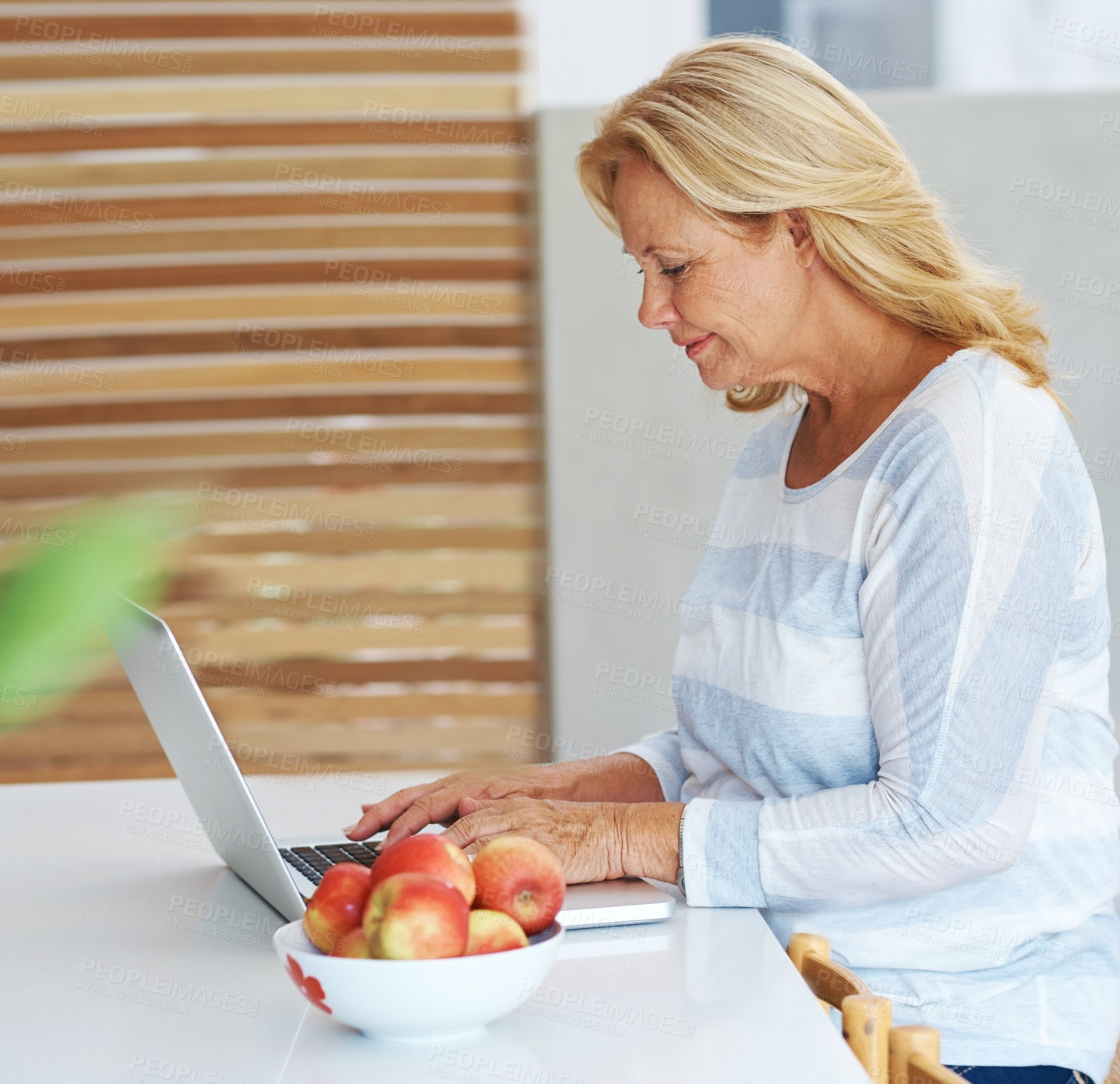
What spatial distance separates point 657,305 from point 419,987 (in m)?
0.94

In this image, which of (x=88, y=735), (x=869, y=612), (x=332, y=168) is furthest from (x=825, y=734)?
(x=88, y=735)

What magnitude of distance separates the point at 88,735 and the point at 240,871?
2.39m

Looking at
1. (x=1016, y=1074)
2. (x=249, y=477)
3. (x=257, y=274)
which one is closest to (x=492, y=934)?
(x=1016, y=1074)

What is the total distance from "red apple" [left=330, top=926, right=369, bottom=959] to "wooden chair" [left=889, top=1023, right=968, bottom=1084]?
0.39 meters

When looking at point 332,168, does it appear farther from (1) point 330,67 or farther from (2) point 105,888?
(2) point 105,888

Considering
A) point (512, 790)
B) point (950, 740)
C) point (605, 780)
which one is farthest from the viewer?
point (605, 780)

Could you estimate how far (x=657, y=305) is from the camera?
5.21ft

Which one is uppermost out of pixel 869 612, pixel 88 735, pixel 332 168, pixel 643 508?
pixel 332 168

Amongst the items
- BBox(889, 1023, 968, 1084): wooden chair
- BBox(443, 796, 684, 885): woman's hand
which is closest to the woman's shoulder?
BBox(443, 796, 684, 885): woman's hand

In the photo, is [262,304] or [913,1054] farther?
[262,304]

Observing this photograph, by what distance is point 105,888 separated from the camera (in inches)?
55.9

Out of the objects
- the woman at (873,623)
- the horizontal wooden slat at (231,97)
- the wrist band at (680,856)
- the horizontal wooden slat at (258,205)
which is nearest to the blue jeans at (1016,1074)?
the woman at (873,623)

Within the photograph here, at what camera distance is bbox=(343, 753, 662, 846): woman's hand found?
4.76 ft

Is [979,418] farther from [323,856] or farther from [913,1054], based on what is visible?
[323,856]
